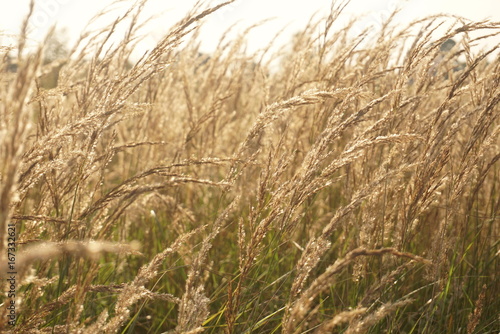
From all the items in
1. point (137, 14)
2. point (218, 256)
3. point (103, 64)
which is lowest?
point (218, 256)

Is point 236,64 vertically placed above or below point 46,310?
above

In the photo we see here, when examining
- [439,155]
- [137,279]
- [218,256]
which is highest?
[439,155]

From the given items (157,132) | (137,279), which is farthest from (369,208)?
(157,132)

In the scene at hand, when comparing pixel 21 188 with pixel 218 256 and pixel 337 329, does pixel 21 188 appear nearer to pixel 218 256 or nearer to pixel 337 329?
pixel 337 329

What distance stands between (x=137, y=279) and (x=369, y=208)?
0.94 metres

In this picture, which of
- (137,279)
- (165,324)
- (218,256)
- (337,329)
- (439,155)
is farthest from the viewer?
(218,256)

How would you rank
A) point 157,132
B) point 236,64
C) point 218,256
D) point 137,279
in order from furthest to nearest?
point 236,64 < point 157,132 < point 218,256 < point 137,279

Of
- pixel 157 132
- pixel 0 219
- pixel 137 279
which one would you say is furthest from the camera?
pixel 157 132

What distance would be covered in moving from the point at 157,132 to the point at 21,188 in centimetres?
213

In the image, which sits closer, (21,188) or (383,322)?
(21,188)

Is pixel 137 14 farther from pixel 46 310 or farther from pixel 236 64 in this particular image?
pixel 236 64

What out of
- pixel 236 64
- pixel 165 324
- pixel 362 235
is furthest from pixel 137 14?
pixel 236 64

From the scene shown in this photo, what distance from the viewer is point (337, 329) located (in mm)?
2105

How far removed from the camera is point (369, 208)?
72.0 inches
